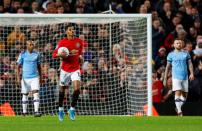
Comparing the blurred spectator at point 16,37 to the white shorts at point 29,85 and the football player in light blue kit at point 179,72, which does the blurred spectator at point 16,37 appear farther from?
the football player in light blue kit at point 179,72

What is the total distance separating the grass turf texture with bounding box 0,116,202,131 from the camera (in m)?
16.6

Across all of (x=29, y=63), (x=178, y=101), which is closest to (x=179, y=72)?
(x=178, y=101)

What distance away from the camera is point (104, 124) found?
17.9 m

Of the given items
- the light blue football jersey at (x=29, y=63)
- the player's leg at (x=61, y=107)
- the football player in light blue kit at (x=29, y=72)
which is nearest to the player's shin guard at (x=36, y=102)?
the football player in light blue kit at (x=29, y=72)

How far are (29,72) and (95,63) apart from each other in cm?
169

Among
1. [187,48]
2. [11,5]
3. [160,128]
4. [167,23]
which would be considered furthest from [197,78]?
[160,128]

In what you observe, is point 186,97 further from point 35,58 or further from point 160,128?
point 160,128

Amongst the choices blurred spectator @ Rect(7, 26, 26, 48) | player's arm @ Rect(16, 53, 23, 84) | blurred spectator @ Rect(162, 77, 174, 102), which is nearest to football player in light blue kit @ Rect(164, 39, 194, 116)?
blurred spectator @ Rect(162, 77, 174, 102)

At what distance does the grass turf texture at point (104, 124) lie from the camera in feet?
54.3

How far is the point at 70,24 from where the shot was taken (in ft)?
77.1

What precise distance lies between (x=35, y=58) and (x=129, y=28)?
8.13 feet

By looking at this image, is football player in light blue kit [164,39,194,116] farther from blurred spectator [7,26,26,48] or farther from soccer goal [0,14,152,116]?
blurred spectator [7,26,26,48]

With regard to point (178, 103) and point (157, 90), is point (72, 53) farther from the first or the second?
point (157, 90)

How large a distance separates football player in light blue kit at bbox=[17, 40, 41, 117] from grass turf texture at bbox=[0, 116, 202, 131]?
8.82 ft
